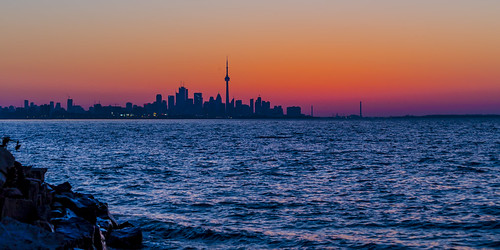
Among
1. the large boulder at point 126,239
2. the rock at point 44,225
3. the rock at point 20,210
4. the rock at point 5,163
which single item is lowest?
the large boulder at point 126,239

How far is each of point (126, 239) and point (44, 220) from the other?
4013mm

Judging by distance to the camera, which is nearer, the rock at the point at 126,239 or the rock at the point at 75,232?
the rock at the point at 75,232

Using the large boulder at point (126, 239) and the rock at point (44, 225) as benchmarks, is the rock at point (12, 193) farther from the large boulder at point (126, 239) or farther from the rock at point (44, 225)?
the large boulder at point (126, 239)

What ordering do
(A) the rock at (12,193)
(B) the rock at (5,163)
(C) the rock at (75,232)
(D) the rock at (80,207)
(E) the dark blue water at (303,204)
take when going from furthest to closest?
(E) the dark blue water at (303,204)
(D) the rock at (80,207)
(B) the rock at (5,163)
(A) the rock at (12,193)
(C) the rock at (75,232)

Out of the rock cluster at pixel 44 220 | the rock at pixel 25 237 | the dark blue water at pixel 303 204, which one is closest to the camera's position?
the rock at pixel 25 237

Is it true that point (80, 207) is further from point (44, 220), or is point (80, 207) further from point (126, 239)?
point (44, 220)

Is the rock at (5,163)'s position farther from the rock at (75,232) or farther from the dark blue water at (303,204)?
the dark blue water at (303,204)

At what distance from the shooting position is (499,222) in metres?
19.5

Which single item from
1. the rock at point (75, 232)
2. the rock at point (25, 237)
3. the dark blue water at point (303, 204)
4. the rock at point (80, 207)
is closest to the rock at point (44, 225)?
the rock at point (75, 232)

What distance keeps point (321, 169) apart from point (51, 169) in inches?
967

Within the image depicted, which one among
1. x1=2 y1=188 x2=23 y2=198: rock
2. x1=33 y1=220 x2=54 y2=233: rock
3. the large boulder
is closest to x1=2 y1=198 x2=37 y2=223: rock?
x1=2 y1=188 x2=23 y2=198: rock

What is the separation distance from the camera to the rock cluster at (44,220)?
10977 mm

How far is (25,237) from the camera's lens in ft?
35.3

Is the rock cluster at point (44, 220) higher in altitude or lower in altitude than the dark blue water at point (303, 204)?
higher
